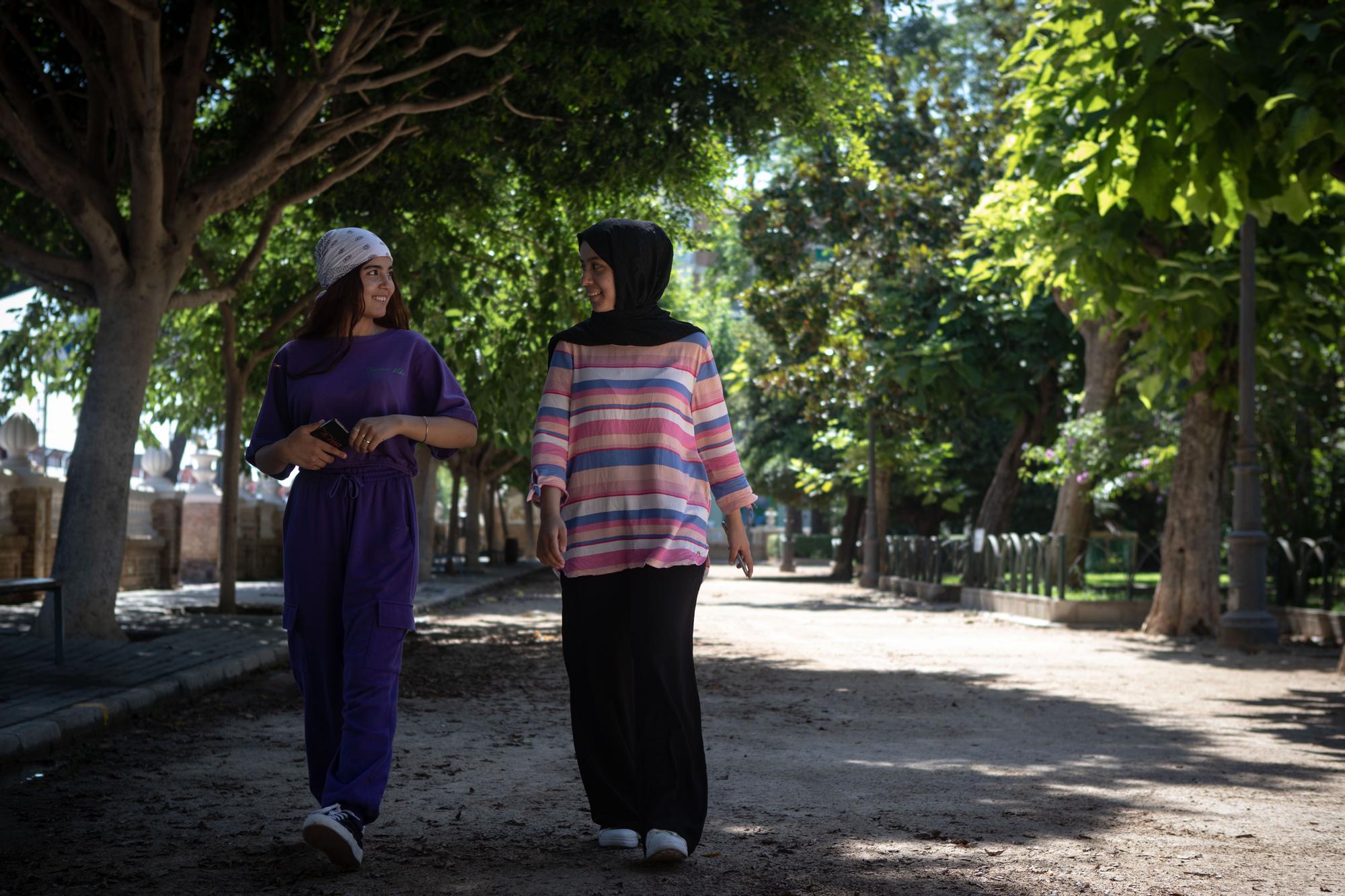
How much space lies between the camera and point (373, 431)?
4.59 metres

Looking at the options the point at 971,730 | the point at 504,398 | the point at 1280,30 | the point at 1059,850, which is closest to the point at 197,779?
the point at 1059,850

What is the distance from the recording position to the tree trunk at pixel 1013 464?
88.3 ft

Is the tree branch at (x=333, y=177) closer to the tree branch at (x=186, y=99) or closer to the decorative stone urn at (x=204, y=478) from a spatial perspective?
the tree branch at (x=186, y=99)

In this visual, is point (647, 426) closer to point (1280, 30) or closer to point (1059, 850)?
point (1059, 850)

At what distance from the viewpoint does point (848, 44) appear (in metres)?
14.4

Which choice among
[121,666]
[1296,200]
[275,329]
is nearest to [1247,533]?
[1296,200]

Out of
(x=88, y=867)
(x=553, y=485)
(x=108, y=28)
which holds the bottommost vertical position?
(x=88, y=867)

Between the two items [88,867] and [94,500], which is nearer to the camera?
[88,867]

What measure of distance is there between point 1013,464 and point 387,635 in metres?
24.6

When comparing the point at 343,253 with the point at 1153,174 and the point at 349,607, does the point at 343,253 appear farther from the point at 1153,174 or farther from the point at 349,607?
the point at 1153,174

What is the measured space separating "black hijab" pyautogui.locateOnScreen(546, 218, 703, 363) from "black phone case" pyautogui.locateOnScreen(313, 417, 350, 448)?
2.32ft

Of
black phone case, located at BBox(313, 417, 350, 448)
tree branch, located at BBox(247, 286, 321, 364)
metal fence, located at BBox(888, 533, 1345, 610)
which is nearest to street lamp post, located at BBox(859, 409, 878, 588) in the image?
metal fence, located at BBox(888, 533, 1345, 610)

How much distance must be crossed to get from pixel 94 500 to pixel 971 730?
7.26m

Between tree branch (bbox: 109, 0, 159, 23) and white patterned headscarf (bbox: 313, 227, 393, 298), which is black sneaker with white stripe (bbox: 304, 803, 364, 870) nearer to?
white patterned headscarf (bbox: 313, 227, 393, 298)
